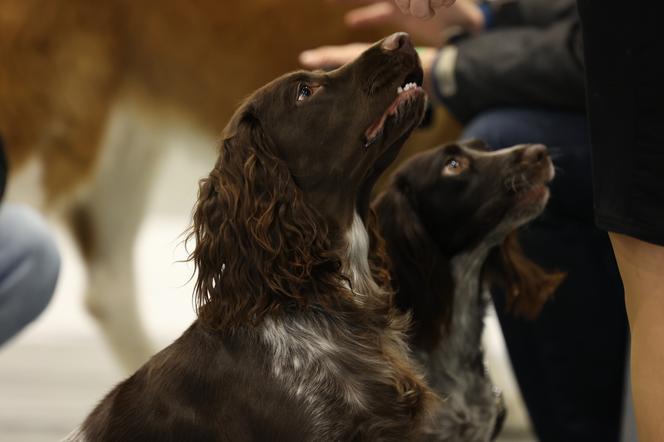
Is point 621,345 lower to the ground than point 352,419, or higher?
lower

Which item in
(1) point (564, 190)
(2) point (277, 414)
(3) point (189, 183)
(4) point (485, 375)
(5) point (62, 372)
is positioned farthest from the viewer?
(3) point (189, 183)

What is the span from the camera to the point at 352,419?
1614 millimetres

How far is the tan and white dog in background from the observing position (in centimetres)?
301

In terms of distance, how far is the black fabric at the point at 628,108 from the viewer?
1.41m

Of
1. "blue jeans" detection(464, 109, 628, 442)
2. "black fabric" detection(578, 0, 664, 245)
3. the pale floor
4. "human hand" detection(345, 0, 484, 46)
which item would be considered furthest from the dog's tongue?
"human hand" detection(345, 0, 484, 46)

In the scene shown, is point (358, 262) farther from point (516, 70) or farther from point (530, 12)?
point (530, 12)

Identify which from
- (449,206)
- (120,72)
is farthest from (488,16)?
(120,72)

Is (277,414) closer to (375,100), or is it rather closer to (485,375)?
(375,100)

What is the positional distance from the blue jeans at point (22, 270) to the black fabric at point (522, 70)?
3.74ft

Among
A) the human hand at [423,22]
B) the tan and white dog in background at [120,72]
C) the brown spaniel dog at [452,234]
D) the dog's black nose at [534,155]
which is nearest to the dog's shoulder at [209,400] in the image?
the brown spaniel dog at [452,234]

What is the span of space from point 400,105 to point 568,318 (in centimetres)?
122

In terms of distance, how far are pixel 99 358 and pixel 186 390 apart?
7.88ft

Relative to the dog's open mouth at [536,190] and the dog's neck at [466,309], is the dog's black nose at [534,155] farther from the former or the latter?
the dog's neck at [466,309]

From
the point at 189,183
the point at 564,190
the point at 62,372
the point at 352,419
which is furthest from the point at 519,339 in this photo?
the point at 189,183
